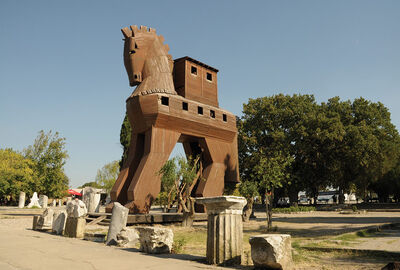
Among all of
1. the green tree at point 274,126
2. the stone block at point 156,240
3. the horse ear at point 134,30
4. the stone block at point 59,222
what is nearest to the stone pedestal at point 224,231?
the stone block at point 156,240

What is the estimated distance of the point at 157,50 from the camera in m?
19.4

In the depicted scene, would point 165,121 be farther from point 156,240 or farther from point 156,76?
point 156,240

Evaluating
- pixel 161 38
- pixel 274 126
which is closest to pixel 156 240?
pixel 161 38

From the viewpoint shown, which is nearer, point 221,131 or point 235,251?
point 235,251

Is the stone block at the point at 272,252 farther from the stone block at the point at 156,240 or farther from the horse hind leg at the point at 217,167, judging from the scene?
the horse hind leg at the point at 217,167

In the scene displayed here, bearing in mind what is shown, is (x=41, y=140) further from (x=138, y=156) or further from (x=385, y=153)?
(x=385, y=153)

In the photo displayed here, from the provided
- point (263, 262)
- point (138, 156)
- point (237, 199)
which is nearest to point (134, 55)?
point (138, 156)

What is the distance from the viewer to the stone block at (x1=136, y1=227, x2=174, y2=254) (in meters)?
7.46

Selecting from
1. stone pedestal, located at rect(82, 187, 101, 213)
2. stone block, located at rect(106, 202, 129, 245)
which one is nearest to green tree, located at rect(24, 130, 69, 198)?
stone pedestal, located at rect(82, 187, 101, 213)

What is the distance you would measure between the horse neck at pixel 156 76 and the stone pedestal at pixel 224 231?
41.7 ft

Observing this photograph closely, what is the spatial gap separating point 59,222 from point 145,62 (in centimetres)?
1052

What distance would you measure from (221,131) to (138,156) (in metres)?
5.76

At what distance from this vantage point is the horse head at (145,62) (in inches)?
Answer: 731

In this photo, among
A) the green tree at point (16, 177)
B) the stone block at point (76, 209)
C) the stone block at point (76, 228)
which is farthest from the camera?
the green tree at point (16, 177)
